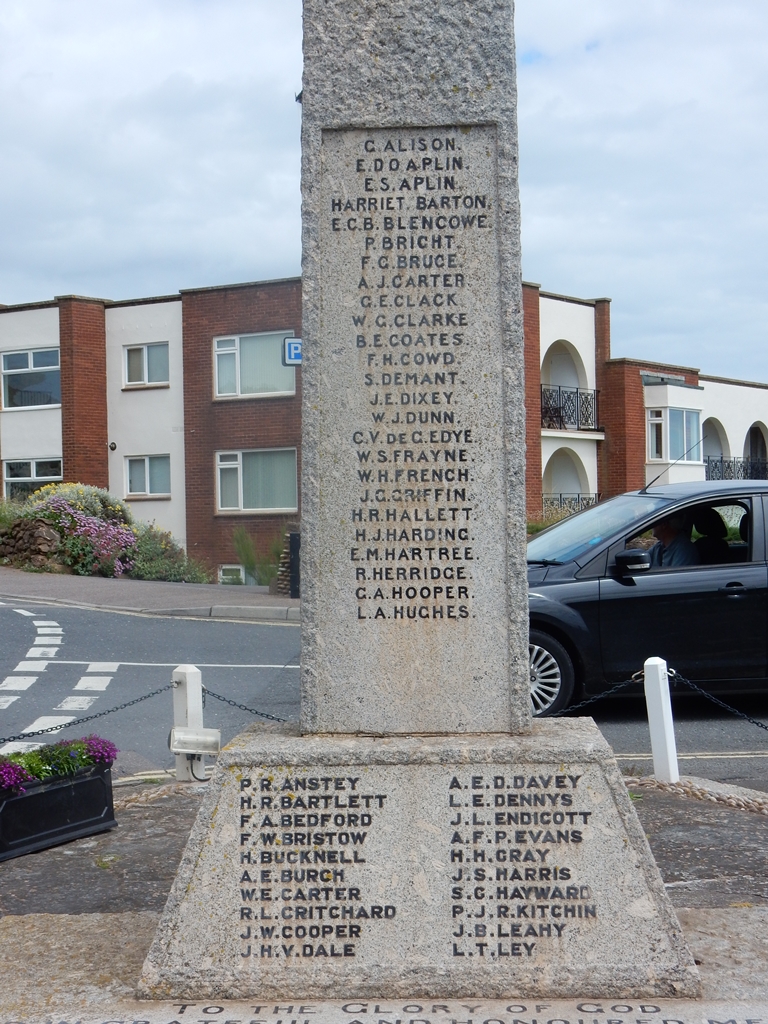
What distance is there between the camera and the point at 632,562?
29.8 feet

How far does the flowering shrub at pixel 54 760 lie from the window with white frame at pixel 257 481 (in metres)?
24.7

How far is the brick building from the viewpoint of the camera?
103 ft

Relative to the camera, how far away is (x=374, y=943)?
3.72 metres

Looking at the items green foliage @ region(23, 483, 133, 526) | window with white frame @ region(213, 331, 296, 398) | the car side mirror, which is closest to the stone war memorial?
the car side mirror

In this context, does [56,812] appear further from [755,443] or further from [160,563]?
[755,443]

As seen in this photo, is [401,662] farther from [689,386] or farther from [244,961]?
→ [689,386]

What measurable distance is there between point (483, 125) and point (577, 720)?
212 cm

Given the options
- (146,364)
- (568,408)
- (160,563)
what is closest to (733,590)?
(160,563)

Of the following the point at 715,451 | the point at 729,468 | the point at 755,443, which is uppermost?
the point at 755,443

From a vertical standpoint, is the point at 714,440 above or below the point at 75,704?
above

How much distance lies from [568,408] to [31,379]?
15.7m

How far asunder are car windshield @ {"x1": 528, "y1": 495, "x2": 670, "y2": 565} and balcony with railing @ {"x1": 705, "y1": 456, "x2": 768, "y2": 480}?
1268 inches

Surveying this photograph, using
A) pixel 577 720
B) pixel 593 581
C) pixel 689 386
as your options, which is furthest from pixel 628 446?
pixel 577 720

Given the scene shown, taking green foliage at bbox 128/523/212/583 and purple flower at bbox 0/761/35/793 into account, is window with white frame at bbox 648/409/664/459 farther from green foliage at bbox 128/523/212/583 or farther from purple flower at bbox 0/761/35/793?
purple flower at bbox 0/761/35/793
